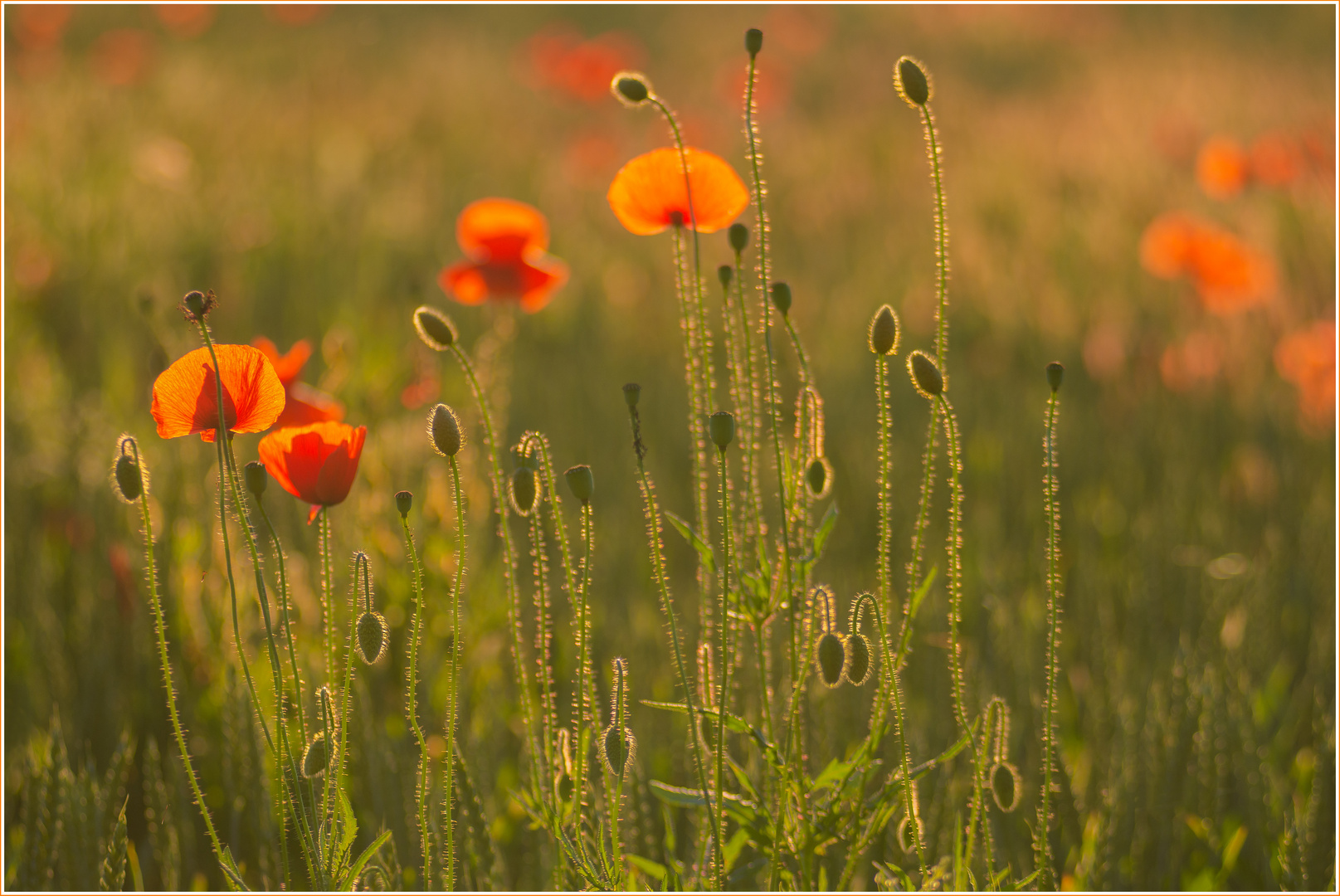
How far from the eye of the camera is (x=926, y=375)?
912mm

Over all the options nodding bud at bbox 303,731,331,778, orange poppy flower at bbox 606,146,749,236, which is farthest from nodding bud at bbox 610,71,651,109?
nodding bud at bbox 303,731,331,778

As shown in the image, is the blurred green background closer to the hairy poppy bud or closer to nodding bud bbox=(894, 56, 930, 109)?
the hairy poppy bud

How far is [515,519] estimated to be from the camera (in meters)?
2.36

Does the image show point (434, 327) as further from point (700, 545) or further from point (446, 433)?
point (700, 545)

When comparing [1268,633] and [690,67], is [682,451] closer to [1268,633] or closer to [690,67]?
[1268,633]

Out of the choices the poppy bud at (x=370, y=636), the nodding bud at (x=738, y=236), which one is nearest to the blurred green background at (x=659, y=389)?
the poppy bud at (x=370, y=636)

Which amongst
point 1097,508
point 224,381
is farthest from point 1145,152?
point 224,381

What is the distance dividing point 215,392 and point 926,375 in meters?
0.64

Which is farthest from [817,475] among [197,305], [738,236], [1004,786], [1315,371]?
[1315,371]

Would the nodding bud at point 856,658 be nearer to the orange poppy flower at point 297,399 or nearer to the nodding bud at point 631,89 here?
the nodding bud at point 631,89

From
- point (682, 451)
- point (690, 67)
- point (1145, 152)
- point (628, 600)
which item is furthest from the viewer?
point (690, 67)

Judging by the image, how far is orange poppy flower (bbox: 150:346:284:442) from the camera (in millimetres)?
946

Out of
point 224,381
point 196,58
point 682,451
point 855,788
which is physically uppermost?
point 196,58

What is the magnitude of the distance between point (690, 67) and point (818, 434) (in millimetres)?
7955
